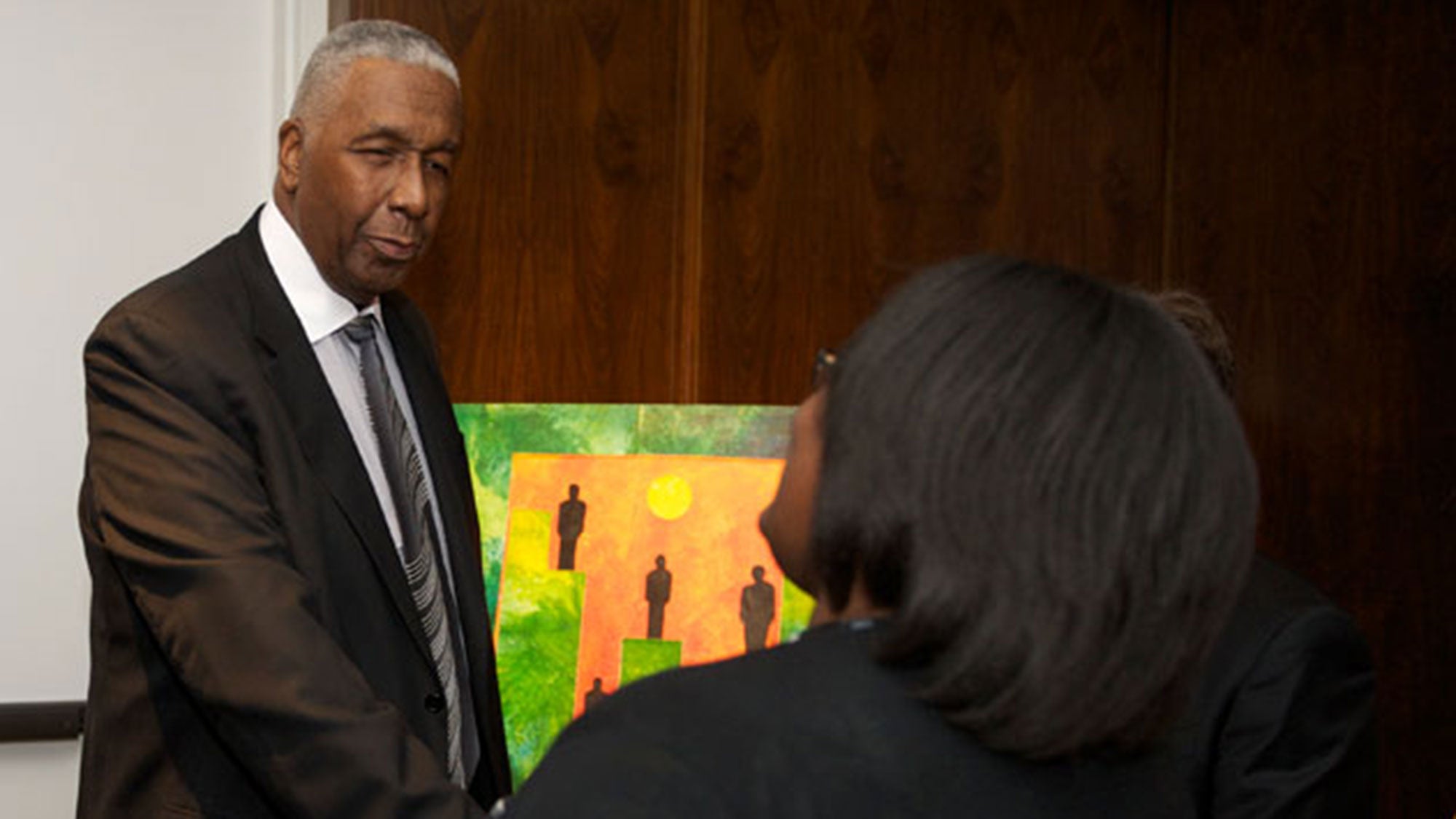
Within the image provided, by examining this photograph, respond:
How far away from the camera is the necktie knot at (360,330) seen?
2225 millimetres

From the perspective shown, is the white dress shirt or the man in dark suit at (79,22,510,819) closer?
the man in dark suit at (79,22,510,819)

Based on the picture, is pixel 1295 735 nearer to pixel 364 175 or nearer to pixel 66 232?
pixel 364 175

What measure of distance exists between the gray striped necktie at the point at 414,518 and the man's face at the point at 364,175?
90 mm

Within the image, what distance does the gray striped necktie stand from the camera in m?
2.12

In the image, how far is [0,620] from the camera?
2951mm

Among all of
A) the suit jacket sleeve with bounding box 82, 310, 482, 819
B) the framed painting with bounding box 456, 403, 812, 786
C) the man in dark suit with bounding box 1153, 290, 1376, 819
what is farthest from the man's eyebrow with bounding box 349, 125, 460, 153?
the man in dark suit with bounding box 1153, 290, 1376, 819

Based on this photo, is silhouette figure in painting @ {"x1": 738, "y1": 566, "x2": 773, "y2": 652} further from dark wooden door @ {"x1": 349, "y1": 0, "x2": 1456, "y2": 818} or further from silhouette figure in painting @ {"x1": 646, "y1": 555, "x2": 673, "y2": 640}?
dark wooden door @ {"x1": 349, "y1": 0, "x2": 1456, "y2": 818}

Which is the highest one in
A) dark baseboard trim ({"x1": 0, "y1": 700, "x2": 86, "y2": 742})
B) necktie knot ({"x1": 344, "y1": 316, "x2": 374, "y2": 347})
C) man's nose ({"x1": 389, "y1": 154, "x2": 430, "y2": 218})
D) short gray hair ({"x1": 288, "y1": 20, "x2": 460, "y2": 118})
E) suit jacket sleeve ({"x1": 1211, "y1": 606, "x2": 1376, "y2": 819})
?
short gray hair ({"x1": 288, "y1": 20, "x2": 460, "y2": 118})

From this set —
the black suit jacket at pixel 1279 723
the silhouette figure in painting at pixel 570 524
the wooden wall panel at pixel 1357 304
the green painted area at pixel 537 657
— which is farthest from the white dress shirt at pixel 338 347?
the wooden wall panel at pixel 1357 304

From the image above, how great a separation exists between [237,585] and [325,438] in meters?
0.27

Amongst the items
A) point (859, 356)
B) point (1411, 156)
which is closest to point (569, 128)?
point (1411, 156)

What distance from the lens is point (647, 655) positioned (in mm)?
2547

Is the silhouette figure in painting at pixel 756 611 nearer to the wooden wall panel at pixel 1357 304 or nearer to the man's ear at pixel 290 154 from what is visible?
the man's ear at pixel 290 154

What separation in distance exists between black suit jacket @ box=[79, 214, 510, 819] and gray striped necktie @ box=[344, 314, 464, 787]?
5 centimetres
